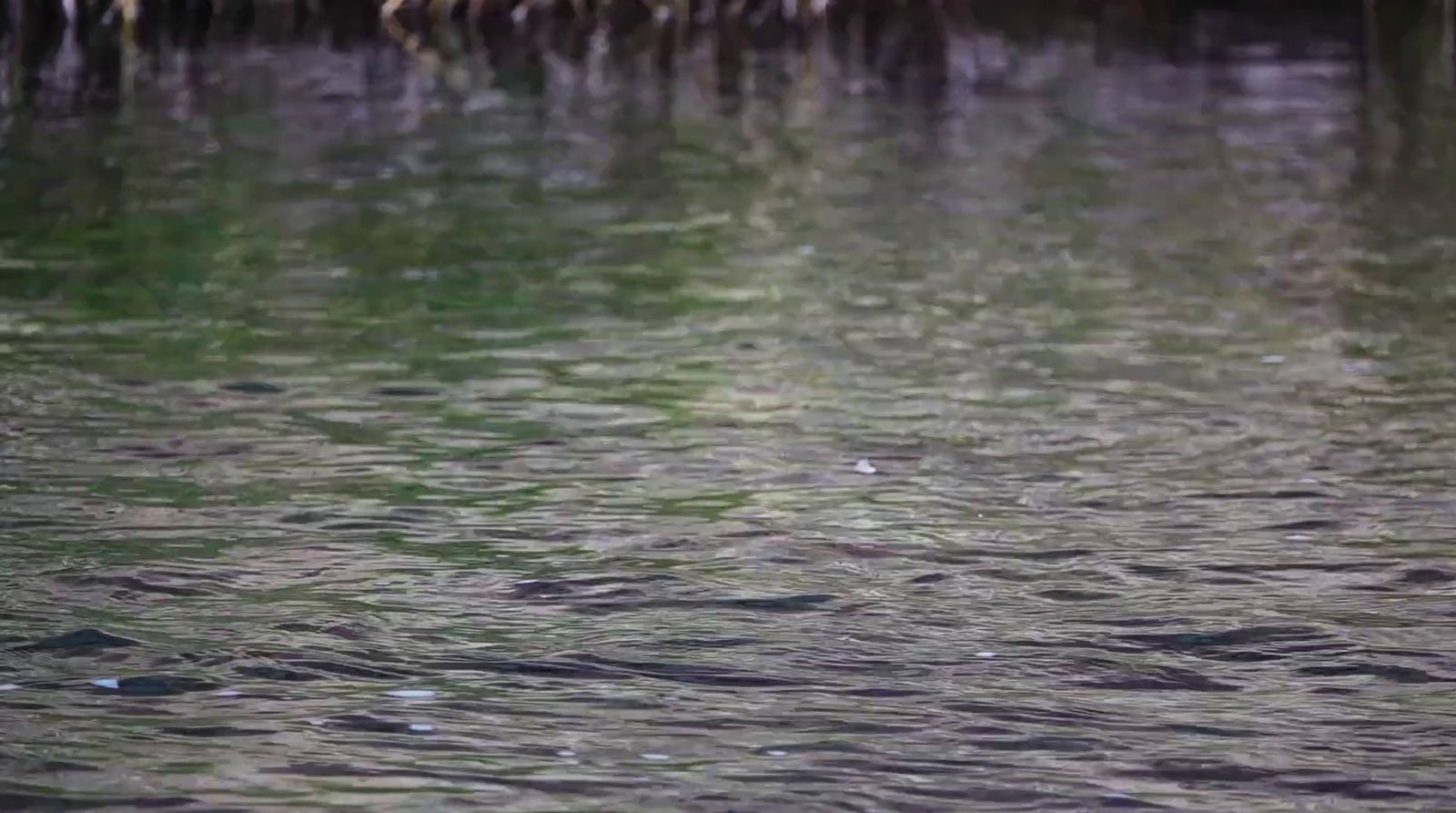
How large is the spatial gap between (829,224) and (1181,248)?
2.58 m

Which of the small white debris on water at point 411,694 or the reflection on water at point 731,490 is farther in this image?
the small white debris on water at point 411,694

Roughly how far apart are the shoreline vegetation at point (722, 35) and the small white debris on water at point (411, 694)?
21.6 meters

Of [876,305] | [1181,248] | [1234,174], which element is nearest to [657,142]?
[1234,174]

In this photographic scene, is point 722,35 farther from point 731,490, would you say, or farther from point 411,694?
point 411,694

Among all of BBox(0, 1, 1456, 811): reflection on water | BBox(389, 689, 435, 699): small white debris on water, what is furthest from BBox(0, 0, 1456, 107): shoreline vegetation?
BBox(389, 689, 435, 699): small white debris on water

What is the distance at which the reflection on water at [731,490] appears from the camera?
6.90 meters

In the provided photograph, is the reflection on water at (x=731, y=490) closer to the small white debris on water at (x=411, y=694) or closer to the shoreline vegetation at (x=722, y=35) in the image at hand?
the small white debris on water at (x=411, y=694)

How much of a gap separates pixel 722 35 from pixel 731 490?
30.9m

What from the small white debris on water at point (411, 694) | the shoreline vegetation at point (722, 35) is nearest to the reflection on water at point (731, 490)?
the small white debris on water at point (411, 694)

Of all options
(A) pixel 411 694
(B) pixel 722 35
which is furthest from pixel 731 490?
(B) pixel 722 35

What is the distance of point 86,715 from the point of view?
284 inches

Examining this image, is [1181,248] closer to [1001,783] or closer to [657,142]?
[657,142]

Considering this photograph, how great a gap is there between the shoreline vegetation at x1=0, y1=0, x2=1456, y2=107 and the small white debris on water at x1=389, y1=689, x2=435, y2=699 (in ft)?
70.7

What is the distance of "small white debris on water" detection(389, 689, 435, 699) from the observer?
288 inches
